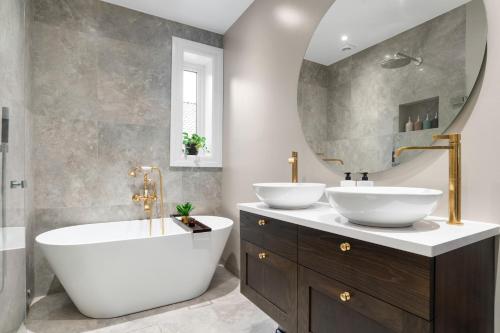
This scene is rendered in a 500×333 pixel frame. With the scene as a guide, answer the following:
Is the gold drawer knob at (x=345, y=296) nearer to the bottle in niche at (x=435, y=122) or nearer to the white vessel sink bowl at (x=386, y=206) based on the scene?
the white vessel sink bowl at (x=386, y=206)

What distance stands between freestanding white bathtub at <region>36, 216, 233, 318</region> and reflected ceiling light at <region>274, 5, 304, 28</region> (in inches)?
63.8

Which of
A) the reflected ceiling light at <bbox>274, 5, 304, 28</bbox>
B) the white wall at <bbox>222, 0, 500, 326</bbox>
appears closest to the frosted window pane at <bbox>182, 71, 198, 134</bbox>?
the white wall at <bbox>222, 0, 500, 326</bbox>

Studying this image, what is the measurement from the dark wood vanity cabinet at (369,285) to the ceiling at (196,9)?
2106 mm

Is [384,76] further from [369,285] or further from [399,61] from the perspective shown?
[369,285]

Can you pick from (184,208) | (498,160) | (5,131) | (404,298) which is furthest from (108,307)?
(498,160)

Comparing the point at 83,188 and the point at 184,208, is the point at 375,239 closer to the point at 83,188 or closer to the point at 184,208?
the point at 184,208

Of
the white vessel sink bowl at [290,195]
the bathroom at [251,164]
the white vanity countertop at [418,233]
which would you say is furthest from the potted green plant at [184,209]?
the white vanity countertop at [418,233]

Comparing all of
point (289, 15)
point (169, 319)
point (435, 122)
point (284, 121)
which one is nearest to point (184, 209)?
point (169, 319)

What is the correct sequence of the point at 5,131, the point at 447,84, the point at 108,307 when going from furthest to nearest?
the point at 108,307 < the point at 5,131 < the point at 447,84

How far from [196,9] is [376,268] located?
8.72ft

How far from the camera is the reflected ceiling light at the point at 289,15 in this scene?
1.92 m

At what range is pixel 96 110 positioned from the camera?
8.30ft

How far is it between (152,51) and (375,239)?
2697mm

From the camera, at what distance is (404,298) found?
31.5 inches
